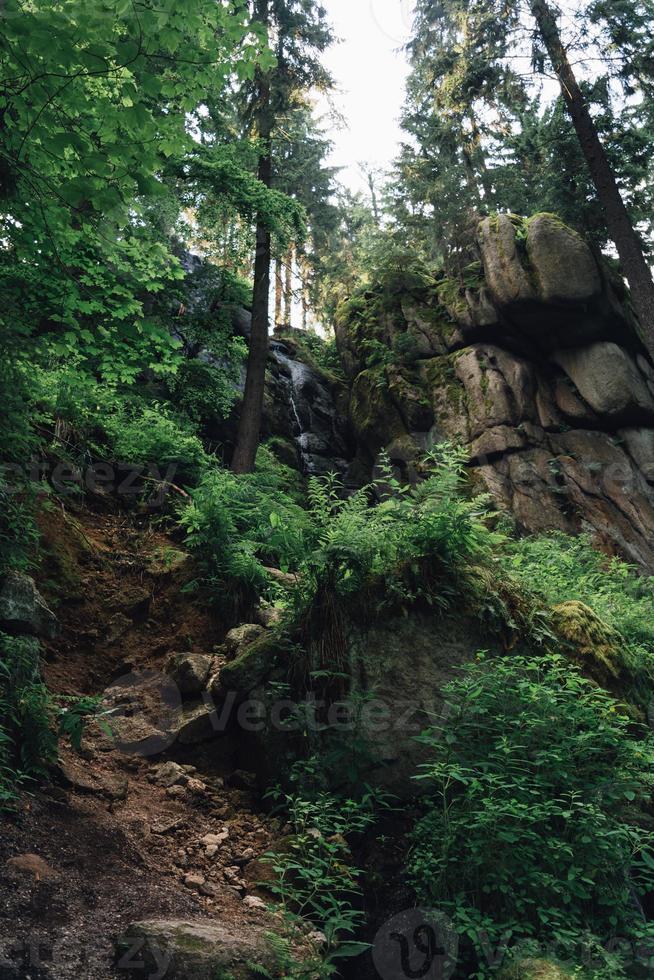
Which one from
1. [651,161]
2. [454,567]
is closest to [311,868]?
[454,567]

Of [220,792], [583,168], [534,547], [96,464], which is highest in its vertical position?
[583,168]

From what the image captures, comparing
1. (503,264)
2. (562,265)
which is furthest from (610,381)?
(503,264)

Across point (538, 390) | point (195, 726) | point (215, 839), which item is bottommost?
point (215, 839)

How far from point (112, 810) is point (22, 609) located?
1817 mm

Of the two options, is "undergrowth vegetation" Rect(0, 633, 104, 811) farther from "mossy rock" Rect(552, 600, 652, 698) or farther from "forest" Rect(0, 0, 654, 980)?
"mossy rock" Rect(552, 600, 652, 698)

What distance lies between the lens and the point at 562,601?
274 inches

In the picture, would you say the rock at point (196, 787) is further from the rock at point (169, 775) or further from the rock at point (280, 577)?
the rock at point (280, 577)

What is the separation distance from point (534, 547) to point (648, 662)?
4428 mm

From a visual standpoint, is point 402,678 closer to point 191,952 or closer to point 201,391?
point 191,952

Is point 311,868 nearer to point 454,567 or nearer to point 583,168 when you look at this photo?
point 454,567

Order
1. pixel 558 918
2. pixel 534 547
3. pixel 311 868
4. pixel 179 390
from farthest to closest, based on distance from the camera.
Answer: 1. pixel 179 390
2. pixel 534 547
3. pixel 311 868
4. pixel 558 918

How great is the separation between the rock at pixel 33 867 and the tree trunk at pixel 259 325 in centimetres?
1034

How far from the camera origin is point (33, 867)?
364 centimetres

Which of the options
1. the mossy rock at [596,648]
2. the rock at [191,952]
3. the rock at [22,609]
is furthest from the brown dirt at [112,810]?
the mossy rock at [596,648]
